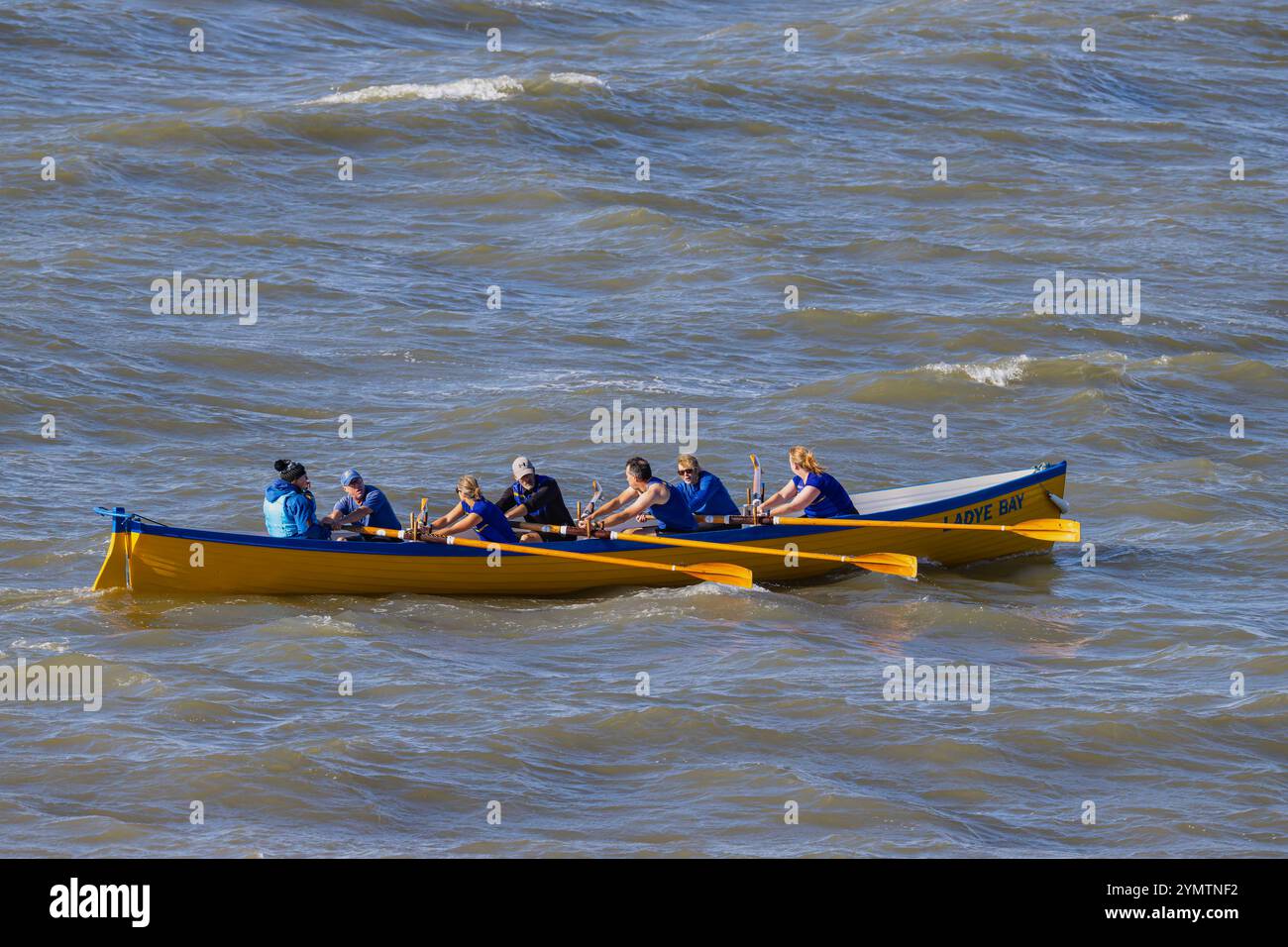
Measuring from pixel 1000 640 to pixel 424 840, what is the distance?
21.2 feet

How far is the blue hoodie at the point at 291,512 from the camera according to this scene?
50.5 feet

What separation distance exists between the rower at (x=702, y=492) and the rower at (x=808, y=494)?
40 cm

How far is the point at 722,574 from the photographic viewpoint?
16.4m

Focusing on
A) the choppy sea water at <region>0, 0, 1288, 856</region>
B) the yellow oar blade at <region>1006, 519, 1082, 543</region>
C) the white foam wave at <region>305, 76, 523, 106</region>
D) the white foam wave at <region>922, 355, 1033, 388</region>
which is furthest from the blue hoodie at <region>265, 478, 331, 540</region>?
the white foam wave at <region>305, 76, 523, 106</region>

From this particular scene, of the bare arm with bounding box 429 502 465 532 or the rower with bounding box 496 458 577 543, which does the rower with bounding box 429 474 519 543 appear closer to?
the bare arm with bounding box 429 502 465 532

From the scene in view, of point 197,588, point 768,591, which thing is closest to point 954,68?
point 768,591

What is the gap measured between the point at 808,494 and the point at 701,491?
1057mm

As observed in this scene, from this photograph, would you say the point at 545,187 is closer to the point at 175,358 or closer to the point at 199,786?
the point at 175,358

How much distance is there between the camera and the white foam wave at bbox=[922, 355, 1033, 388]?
2377cm

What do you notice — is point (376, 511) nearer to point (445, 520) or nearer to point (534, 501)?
point (445, 520)

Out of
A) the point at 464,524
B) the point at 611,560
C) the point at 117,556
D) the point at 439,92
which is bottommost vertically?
the point at 611,560

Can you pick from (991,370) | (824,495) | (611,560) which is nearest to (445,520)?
(611,560)

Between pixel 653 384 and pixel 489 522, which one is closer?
pixel 489 522

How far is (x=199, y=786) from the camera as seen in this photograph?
11.8 m
